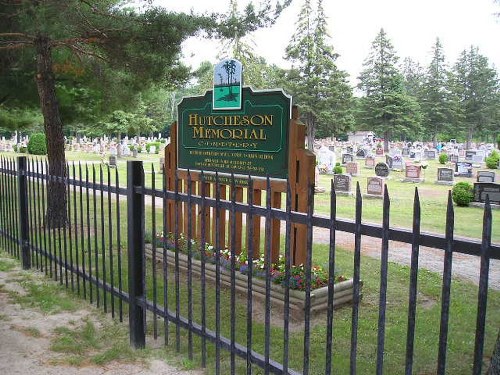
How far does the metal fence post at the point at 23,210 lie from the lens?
22.6 feet

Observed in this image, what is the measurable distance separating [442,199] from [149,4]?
12.1 m

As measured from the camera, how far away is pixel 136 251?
448cm

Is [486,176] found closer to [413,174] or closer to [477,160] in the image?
[413,174]

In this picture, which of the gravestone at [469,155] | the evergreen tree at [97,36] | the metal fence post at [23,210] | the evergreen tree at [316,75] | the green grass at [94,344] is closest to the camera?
the green grass at [94,344]

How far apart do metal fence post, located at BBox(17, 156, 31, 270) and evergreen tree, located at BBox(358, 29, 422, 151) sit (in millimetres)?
49353

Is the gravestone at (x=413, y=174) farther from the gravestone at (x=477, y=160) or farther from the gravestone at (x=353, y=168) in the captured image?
the gravestone at (x=477, y=160)

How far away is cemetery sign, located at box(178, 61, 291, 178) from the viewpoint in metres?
6.22

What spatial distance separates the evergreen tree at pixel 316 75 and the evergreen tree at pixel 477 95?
19860mm

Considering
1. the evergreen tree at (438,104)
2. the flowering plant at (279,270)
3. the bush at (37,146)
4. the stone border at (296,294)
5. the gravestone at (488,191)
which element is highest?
the evergreen tree at (438,104)

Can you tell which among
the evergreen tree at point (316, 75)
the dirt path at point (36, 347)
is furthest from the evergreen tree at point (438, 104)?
the dirt path at point (36, 347)

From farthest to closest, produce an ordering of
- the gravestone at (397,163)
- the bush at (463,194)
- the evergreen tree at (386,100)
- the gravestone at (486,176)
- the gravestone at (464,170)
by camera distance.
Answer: the evergreen tree at (386,100), the gravestone at (397,163), the gravestone at (464,170), the gravestone at (486,176), the bush at (463,194)

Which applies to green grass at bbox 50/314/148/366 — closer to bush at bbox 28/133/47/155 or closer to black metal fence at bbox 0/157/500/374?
black metal fence at bbox 0/157/500/374

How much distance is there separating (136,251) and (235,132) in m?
2.79

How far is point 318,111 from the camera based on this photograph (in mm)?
48031
